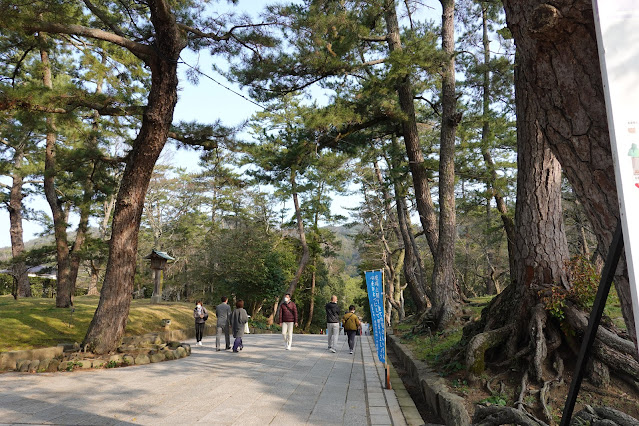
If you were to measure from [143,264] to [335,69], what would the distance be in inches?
991

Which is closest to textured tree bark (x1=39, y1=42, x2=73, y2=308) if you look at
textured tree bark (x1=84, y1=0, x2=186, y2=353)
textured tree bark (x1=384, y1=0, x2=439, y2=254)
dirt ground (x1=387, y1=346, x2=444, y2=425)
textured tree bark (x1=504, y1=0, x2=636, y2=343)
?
textured tree bark (x1=84, y1=0, x2=186, y2=353)

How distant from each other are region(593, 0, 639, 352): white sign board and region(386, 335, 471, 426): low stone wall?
9.57 feet

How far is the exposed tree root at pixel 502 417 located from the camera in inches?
116

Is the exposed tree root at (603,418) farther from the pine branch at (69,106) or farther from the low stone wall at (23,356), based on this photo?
the pine branch at (69,106)

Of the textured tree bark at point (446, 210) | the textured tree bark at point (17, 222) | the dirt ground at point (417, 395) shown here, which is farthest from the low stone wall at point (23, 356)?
the textured tree bark at point (17, 222)

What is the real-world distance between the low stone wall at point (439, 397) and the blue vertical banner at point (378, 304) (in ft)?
2.25

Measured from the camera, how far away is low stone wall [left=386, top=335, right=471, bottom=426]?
3777 mm

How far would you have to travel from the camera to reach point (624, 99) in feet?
4.53

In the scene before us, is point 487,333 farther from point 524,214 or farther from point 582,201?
point 582,201

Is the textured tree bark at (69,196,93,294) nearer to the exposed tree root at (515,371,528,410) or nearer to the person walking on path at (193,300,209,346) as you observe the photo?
the person walking on path at (193,300,209,346)

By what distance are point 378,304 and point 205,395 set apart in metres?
2.96

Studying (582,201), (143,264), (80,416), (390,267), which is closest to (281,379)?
(80,416)

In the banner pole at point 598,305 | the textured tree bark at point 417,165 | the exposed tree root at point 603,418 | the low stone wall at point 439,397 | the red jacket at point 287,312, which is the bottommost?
the low stone wall at point 439,397

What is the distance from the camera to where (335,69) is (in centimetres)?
1012
